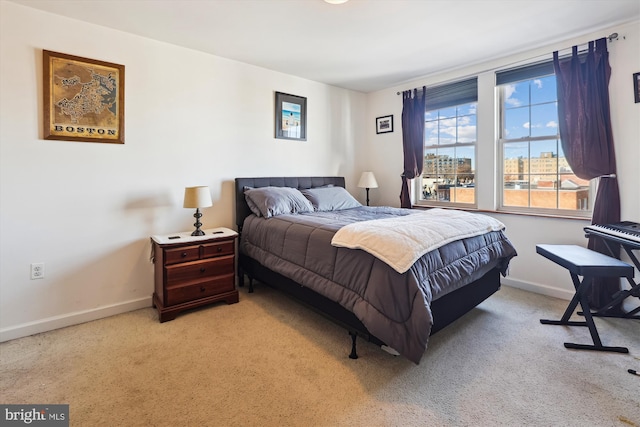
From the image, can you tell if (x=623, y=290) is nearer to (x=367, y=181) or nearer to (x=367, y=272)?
(x=367, y=272)

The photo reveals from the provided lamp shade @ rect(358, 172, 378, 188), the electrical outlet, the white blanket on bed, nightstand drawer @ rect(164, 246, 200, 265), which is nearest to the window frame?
the white blanket on bed

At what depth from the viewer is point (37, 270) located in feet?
7.75

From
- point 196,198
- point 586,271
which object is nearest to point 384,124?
point 196,198

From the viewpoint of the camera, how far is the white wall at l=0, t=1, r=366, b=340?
2.26m

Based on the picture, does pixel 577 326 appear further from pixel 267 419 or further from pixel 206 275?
pixel 206 275

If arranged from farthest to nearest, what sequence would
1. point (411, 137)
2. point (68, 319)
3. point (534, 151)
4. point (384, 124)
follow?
1. point (384, 124)
2. point (411, 137)
3. point (534, 151)
4. point (68, 319)

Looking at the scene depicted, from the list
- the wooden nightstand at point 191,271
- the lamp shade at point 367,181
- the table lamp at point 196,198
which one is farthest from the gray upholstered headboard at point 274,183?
the table lamp at point 196,198

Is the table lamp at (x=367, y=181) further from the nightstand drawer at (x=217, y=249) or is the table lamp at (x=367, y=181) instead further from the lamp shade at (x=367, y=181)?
the nightstand drawer at (x=217, y=249)

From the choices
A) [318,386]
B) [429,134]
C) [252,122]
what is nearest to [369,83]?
[429,134]

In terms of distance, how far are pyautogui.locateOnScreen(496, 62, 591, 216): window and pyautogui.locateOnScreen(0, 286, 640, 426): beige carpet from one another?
1232 mm

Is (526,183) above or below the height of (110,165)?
below

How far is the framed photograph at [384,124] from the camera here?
4414 mm

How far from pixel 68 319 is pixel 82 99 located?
5.93 ft

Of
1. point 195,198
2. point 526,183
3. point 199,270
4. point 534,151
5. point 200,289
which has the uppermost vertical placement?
point 534,151
